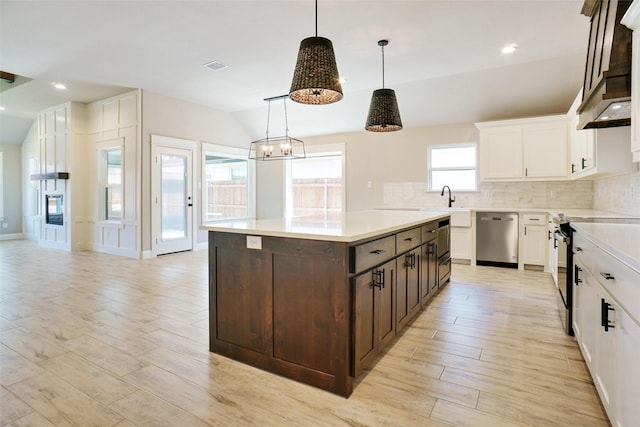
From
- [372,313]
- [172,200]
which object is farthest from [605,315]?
[172,200]

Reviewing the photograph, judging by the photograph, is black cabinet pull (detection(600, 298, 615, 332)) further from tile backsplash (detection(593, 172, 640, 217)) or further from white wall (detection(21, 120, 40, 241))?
white wall (detection(21, 120, 40, 241))

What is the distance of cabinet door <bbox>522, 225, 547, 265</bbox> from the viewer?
16.5 ft

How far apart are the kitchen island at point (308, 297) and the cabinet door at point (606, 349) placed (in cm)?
112

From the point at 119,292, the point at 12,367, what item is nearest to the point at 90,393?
the point at 12,367

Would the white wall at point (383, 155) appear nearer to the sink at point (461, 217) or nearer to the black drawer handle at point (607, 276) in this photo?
the sink at point (461, 217)

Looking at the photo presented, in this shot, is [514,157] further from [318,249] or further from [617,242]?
[318,249]

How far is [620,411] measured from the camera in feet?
4.62

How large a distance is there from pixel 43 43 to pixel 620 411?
6.10 meters

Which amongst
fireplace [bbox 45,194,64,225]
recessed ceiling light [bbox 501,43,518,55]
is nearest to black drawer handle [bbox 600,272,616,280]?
recessed ceiling light [bbox 501,43,518,55]

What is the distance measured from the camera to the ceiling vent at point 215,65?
4.82 metres

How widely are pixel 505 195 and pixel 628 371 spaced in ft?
16.5

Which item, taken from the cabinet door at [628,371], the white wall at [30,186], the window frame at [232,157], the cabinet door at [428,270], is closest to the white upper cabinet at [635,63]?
the cabinet door at [628,371]

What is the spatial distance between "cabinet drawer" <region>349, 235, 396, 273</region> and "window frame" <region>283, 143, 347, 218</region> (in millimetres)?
4900

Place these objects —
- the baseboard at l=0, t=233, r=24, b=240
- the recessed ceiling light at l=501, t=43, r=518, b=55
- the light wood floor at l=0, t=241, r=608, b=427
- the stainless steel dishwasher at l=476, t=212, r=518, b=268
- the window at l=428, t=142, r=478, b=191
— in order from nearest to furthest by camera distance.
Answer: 1. the light wood floor at l=0, t=241, r=608, b=427
2. the recessed ceiling light at l=501, t=43, r=518, b=55
3. the stainless steel dishwasher at l=476, t=212, r=518, b=268
4. the window at l=428, t=142, r=478, b=191
5. the baseboard at l=0, t=233, r=24, b=240
